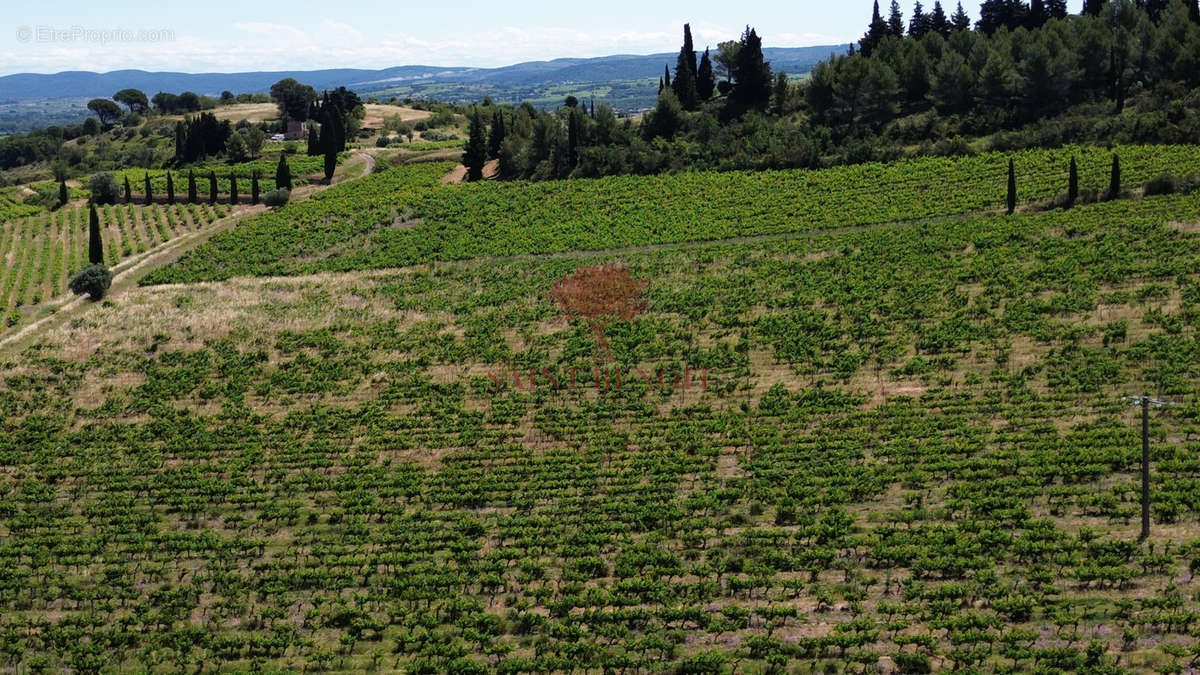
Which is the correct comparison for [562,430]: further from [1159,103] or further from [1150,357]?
[1159,103]

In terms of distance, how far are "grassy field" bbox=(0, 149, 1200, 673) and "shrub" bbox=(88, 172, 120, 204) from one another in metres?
40.1

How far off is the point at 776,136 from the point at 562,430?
5977 cm

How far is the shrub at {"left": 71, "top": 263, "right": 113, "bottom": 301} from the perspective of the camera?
69.4 metres

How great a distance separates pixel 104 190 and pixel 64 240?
57.4 feet

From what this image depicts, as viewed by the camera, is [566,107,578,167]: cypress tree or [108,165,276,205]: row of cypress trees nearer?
[566,107,578,167]: cypress tree

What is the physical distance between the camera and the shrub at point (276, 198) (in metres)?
98.6

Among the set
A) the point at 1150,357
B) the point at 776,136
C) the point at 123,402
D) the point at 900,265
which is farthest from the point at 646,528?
the point at 776,136

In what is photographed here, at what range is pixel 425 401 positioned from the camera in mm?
49094

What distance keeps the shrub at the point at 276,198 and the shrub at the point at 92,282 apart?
95.0 ft

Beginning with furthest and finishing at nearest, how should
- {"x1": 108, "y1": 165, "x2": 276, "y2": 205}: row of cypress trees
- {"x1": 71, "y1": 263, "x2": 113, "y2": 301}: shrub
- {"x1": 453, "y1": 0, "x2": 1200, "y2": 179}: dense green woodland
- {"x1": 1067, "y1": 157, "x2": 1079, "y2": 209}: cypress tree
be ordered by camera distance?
{"x1": 108, "y1": 165, "x2": 276, "y2": 205}: row of cypress trees < {"x1": 453, "y1": 0, "x2": 1200, "y2": 179}: dense green woodland < {"x1": 71, "y1": 263, "x2": 113, "y2": 301}: shrub < {"x1": 1067, "y1": 157, "x2": 1079, "y2": 209}: cypress tree

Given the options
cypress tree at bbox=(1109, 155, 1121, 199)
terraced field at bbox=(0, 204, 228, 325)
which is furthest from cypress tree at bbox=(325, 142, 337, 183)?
cypress tree at bbox=(1109, 155, 1121, 199)

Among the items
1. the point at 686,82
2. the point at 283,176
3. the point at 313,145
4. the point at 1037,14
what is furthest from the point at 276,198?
the point at 1037,14

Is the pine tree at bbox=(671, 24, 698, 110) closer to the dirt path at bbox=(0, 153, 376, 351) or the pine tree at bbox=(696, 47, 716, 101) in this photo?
the pine tree at bbox=(696, 47, 716, 101)

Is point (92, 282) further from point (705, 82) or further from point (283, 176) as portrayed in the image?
point (705, 82)
